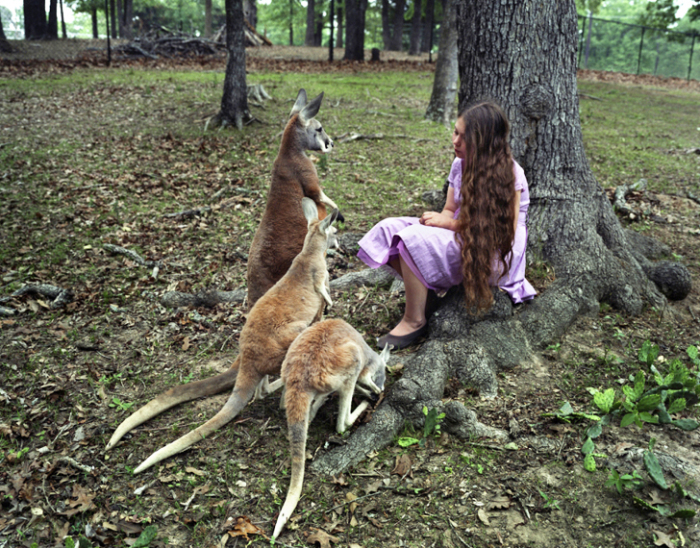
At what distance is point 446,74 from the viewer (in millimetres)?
11133

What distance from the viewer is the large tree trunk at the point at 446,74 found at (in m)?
11.2

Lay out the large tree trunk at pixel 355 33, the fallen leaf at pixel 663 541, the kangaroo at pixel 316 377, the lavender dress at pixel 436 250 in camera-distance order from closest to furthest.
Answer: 1. the fallen leaf at pixel 663 541
2. the kangaroo at pixel 316 377
3. the lavender dress at pixel 436 250
4. the large tree trunk at pixel 355 33

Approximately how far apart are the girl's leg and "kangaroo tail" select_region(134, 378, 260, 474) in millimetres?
1307

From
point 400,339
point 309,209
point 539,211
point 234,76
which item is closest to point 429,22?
point 234,76

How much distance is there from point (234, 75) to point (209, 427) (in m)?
8.30

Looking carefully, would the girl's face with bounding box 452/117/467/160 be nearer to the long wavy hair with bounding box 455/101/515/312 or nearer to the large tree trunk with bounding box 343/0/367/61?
the long wavy hair with bounding box 455/101/515/312

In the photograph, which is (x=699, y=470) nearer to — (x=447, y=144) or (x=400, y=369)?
(x=400, y=369)

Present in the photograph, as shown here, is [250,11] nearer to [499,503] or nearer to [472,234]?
[472,234]

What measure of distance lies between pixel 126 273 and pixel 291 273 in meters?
2.77

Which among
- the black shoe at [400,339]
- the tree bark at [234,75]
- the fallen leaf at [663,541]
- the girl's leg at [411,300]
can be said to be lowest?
the fallen leaf at [663,541]

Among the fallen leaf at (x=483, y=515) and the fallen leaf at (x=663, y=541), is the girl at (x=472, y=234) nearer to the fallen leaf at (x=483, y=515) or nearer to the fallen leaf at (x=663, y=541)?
the fallen leaf at (x=483, y=515)

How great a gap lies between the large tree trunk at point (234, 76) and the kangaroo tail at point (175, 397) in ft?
24.4

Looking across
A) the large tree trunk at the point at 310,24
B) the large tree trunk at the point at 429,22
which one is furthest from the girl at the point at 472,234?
the large tree trunk at the point at 310,24

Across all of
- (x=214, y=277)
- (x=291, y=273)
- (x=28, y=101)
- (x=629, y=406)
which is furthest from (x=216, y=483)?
(x=28, y=101)
